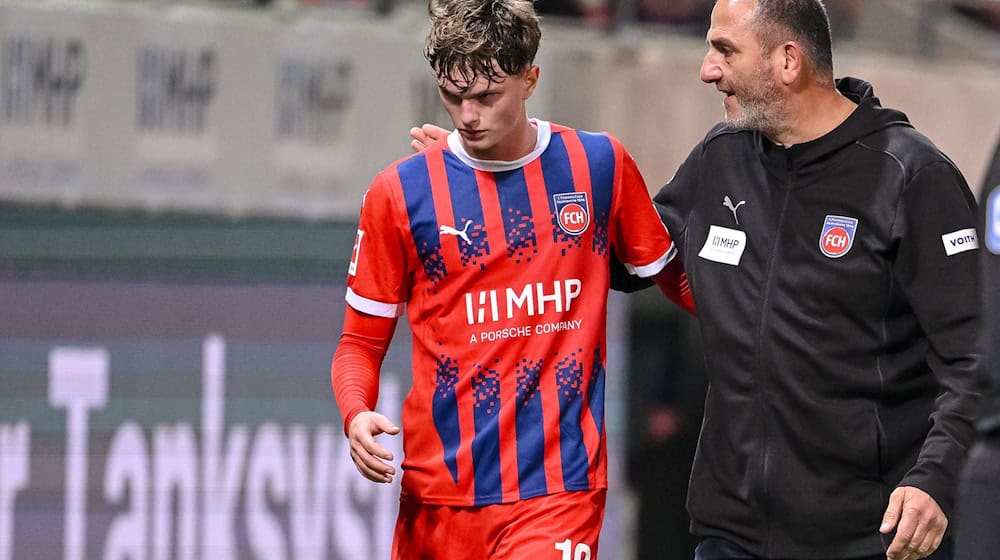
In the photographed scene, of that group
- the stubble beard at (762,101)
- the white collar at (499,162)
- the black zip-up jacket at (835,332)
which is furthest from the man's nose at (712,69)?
the white collar at (499,162)

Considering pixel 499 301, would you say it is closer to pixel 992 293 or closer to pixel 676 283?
pixel 676 283

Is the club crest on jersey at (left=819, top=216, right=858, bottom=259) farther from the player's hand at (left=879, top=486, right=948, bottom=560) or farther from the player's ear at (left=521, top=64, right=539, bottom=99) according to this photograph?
the player's ear at (left=521, top=64, right=539, bottom=99)

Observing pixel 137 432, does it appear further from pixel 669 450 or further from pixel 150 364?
pixel 669 450

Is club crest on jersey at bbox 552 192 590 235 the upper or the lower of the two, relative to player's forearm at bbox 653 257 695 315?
upper

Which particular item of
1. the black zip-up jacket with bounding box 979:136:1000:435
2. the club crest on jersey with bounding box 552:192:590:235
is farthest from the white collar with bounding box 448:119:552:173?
the black zip-up jacket with bounding box 979:136:1000:435

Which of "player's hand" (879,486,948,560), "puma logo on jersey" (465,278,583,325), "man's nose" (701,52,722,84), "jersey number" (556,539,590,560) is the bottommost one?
"jersey number" (556,539,590,560)

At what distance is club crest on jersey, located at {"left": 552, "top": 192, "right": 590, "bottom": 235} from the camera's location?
11.1 feet

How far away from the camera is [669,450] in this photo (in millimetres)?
7398

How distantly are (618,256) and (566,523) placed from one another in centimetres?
63

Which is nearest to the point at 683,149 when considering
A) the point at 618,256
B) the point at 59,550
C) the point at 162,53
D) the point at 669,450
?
the point at 669,450

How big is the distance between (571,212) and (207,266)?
3.48 metres

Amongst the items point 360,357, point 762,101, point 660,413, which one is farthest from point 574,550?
point 660,413

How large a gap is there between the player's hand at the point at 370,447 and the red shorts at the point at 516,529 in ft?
0.73

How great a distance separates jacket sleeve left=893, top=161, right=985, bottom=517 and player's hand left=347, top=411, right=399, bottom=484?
101 centimetres
